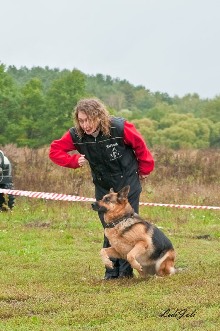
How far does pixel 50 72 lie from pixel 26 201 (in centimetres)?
11465

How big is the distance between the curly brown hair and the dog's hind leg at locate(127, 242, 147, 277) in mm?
1220

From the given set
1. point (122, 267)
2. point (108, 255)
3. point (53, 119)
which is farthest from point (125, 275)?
point (53, 119)

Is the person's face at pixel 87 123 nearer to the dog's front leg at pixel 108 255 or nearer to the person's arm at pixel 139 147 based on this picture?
the person's arm at pixel 139 147

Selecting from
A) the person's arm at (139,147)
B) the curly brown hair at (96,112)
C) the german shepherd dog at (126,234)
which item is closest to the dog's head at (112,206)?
the german shepherd dog at (126,234)

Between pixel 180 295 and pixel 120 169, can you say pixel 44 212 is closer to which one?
pixel 120 169

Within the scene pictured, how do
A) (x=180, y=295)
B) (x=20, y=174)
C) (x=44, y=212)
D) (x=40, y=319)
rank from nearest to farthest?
(x=40, y=319) < (x=180, y=295) < (x=44, y=212) < (x=20, y=174)

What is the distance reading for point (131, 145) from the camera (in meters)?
7.63

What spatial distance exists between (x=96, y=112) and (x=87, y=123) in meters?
0.15

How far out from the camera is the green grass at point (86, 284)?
5484mm

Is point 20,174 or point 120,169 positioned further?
point 20,174

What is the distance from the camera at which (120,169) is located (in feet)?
25.1

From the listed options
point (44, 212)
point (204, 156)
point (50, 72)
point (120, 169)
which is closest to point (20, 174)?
point (44, 212)

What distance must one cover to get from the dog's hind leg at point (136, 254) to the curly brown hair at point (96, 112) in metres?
1.22

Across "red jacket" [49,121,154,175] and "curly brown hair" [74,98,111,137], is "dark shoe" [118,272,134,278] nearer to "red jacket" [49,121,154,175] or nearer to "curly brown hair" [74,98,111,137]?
"red jacket" [49,121,154,175]
